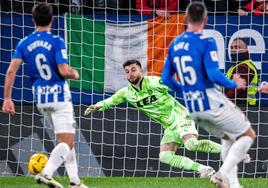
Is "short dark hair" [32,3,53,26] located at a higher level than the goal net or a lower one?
higher

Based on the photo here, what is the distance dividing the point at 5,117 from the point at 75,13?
199 cm

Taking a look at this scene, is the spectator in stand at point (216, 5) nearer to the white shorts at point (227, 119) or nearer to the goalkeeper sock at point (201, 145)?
the goalkeeper sock at point (201, 145)

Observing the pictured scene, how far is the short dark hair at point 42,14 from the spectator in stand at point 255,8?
499 cm

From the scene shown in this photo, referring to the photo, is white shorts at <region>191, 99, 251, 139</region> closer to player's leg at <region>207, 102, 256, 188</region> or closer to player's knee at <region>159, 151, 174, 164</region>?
player's leg at <region>207, 102, 256, 188</region>

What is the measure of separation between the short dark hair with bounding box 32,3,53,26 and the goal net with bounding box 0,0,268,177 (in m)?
4.38

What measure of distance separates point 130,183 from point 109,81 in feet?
8.03

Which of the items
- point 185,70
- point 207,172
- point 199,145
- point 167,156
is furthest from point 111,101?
point 185,70

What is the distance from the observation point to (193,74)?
869 cm

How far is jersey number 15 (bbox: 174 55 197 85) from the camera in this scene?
28.5 ft

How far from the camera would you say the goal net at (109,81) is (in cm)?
1360

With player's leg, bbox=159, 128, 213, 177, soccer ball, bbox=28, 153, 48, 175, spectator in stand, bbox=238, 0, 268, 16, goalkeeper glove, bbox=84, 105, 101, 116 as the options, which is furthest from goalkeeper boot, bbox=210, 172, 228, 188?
spectator in stand, bbox=238, 0, 268, 16

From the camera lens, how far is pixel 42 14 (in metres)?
9.19

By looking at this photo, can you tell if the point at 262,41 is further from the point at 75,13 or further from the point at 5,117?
the point at 5,117

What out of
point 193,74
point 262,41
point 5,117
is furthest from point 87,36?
point 193,74
